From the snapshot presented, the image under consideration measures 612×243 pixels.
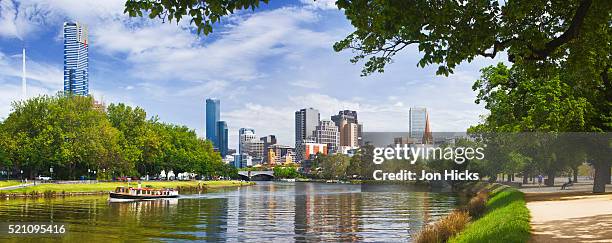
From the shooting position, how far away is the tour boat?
234ft

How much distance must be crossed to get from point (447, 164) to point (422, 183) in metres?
35.9

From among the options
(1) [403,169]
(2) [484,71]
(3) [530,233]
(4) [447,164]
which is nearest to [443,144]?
(4) [447,164]

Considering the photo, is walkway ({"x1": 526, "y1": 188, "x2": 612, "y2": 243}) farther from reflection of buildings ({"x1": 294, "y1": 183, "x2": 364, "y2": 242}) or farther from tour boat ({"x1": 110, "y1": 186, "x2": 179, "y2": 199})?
tour boat ({"x1": 110, "y1": 186, "x2": 179, "y2": 199})

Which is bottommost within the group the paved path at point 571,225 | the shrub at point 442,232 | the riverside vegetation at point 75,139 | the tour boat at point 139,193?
the tour boat at point 139,193

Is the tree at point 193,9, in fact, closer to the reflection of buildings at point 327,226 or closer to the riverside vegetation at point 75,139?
the reflection of buildings at point 327,226

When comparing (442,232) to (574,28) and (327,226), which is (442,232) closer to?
(327,226)

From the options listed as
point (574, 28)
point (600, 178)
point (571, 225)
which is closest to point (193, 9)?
point (574, 28)

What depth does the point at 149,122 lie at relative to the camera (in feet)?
423

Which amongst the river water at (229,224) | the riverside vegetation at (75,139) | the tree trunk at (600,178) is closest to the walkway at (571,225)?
the river water at (229,224)

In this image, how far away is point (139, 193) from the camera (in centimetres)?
7569

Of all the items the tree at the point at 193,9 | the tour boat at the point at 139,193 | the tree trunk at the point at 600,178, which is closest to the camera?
the tree at the point at 193,9

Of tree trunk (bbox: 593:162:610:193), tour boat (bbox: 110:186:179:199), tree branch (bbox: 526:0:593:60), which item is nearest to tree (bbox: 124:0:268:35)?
tree branch (bbox: 526:0:593:60)

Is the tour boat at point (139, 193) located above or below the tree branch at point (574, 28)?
below

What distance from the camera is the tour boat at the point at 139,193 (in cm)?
7144
